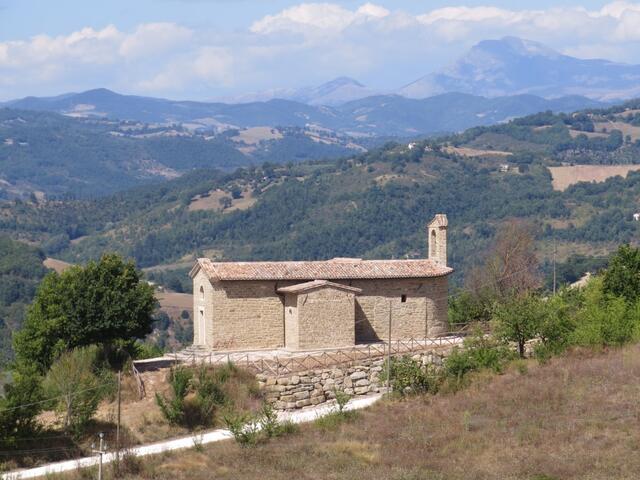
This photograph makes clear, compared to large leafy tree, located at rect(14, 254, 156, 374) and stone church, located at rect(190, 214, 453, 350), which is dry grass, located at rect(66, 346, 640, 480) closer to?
stone church, located at rect(190, 214, 453, 350)

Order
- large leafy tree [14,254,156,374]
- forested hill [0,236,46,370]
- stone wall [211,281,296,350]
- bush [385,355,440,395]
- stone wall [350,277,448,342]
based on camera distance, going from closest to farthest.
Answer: bush [385,355,440,395] < large leafy tree [14,254,156,374] < stone wall [211,281,296,350] < stone wall [350,277,448,342] < forested hill [0,236,46,370]

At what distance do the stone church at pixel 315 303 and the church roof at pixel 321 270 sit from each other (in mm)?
42

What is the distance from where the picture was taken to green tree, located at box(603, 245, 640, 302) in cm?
5141

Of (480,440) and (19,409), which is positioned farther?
(19,409)

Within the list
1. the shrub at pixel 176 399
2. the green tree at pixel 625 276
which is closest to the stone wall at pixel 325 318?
the shrub at pixel 176 399

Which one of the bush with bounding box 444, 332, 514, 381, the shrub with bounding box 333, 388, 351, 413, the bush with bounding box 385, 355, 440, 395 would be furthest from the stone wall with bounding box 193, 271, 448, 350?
the shrub with bounding box 333, 388, 351, 413

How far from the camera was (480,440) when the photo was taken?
1457 inches

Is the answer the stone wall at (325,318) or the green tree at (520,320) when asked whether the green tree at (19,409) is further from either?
the green tree at (520,320)

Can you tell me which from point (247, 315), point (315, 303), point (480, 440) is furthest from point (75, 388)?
point (480, 440)

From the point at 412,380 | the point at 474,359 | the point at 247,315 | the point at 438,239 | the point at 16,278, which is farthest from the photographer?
the point at 16,278

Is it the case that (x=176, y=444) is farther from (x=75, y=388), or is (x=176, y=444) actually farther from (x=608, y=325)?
(x=608, y=325)

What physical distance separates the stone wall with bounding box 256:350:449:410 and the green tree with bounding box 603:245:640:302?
9666 mm

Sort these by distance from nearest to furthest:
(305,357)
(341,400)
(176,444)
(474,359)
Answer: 1. (176,444)
2. (341,400)
3. (474,359)
4. (305,357)

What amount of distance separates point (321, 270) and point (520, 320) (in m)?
→ 8.65
